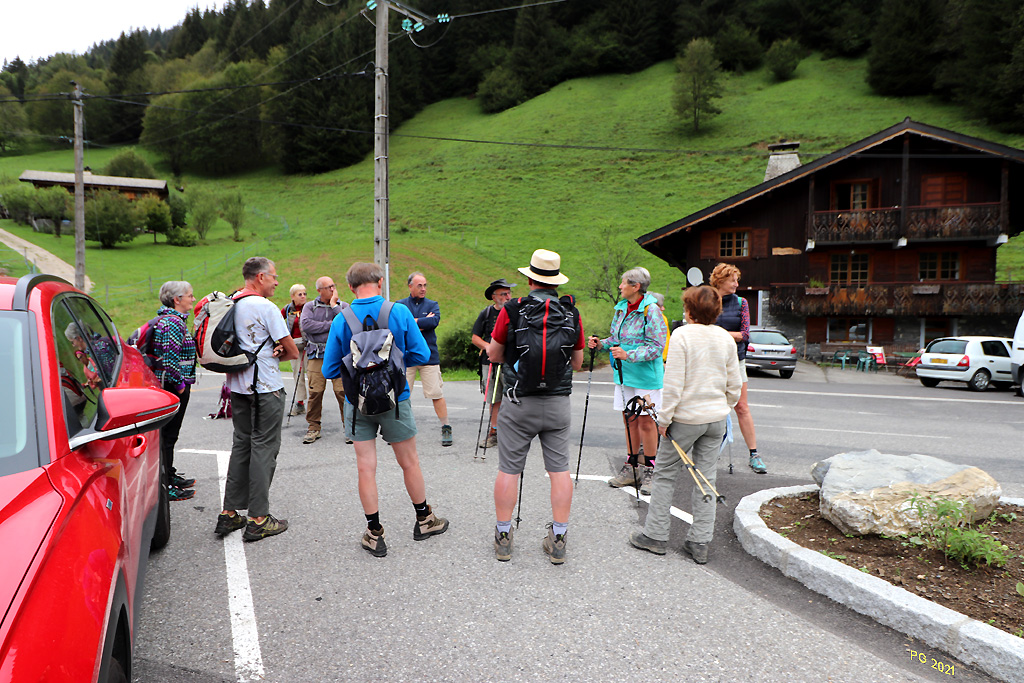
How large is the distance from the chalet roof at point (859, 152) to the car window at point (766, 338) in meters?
8.05

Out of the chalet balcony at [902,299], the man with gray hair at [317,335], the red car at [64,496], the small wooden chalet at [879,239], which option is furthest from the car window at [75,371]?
the chalet balcony at [902,299]

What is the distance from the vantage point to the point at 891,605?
11.1 feet

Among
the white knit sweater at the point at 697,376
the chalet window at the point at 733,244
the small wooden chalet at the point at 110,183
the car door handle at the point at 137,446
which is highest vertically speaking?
the small wooden chalet at the point at 110,183

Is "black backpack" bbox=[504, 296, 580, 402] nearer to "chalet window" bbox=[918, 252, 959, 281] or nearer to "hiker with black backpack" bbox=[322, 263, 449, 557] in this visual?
"hiker with black backpack" bbox=[322, 263, 449, 557]

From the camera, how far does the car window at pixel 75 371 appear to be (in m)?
2.37

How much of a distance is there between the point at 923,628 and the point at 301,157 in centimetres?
8549

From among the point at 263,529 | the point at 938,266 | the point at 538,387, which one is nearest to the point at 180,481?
the point at 263,529

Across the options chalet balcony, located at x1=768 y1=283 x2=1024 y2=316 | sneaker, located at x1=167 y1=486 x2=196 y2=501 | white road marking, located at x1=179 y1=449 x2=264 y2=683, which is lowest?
white road marking, located at x1=179 y1=449 x2=264 y2=683

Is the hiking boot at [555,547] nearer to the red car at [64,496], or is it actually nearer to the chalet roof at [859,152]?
the red car at [64,496]

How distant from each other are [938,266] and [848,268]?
11.5 ft

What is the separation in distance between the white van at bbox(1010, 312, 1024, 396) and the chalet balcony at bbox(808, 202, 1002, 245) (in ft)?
39.8

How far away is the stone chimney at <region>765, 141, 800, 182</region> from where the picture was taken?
109 feet

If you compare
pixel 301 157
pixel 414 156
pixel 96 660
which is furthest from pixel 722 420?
pixel 301 157

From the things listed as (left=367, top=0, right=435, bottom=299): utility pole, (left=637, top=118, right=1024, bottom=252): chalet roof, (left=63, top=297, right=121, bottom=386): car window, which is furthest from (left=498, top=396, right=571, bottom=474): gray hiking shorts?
(left=637, top=118, right=1024, bottom=252): chalet roof
